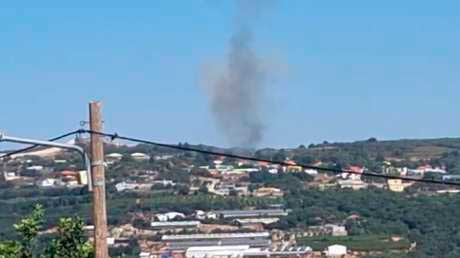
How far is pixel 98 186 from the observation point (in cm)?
1452

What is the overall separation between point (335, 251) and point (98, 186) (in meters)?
29.1

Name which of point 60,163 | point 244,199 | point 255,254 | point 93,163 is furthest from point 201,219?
point 93,163

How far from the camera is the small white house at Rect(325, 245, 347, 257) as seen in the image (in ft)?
138

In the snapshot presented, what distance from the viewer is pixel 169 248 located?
41.4 metres

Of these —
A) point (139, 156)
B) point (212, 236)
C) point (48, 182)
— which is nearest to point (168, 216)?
point (48, 182)

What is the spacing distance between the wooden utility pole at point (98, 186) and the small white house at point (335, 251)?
89.0ft

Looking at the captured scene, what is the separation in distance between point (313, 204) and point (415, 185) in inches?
185

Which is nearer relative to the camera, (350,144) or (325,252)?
(325,252)

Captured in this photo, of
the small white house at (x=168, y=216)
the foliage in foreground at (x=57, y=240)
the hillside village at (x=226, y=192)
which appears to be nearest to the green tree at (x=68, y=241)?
the foliage in foreground at (x=57, y=240)

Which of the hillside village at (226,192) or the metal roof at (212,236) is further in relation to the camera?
the metal roof at (212,236)

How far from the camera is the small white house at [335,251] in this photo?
1654 inches

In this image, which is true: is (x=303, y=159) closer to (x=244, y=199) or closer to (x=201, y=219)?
(x=244, y=199)

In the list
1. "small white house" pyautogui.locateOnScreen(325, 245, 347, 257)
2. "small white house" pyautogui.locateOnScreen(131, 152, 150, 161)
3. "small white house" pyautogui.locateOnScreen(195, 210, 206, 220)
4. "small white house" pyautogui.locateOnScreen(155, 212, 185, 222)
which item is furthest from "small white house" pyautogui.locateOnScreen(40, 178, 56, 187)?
"small white house" pyautogui.locateOnScreen(325, 245, 347, 257)

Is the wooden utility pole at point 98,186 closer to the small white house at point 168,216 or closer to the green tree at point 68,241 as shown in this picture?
Result: the green tree at point 68,241
